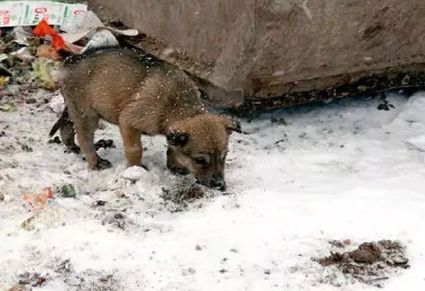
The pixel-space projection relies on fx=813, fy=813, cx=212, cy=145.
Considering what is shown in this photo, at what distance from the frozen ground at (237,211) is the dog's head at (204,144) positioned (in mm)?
175

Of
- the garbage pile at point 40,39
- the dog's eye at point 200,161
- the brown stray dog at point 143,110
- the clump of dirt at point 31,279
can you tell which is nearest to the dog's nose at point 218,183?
the brown stray dog at point 143,110

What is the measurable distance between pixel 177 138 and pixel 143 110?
41 centimetres

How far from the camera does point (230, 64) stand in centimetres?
A: 591

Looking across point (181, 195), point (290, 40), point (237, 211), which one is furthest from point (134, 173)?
point (290, 40)

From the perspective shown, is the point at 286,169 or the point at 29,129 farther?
the point at 29,129

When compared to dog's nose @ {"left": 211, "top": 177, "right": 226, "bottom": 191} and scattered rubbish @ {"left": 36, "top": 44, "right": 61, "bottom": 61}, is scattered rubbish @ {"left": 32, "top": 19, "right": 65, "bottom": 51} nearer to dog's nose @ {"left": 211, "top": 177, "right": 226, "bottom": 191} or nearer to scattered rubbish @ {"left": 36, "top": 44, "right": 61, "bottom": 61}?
scattered rubbish @ {"left": 36, "top": 44, "right": 61, "bottom": 61}

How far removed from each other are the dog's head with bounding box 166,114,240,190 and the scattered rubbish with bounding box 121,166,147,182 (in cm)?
27

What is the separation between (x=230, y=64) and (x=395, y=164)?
1.39 metres

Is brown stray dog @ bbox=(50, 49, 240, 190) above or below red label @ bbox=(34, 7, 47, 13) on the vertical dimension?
above

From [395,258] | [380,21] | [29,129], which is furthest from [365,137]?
[29,129]

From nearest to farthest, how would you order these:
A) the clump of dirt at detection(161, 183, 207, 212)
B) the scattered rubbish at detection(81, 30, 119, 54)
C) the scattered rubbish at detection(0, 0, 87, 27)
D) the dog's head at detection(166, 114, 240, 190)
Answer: the clump of dirt at detection(161, 183, 207, 212) → the dog's head at detection(166, 114, 240, 190) → the scattered rubbish at detection(81, 30, 119, 54) → the scattered rubbish at detection(0, 0, 87, 27)

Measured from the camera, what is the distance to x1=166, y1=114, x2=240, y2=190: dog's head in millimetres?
5297

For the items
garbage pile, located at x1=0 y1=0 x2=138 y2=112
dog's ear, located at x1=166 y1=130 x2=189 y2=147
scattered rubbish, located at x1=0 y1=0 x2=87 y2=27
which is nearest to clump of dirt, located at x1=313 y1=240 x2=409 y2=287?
dog's ear, located at x1=166 y1=130 x2=189 y2=147

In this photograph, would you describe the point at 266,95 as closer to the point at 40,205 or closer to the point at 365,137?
the point at 365,137
